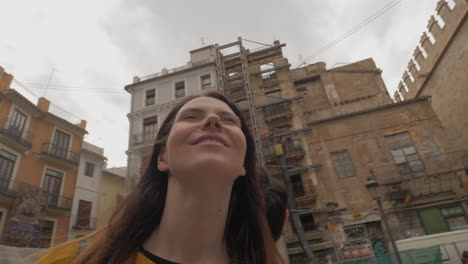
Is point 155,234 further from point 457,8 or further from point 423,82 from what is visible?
point 423,82

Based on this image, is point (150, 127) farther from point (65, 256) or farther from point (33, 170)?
point (65, 256)

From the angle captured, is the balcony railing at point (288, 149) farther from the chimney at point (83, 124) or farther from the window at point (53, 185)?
the chimney at point (83, 124)

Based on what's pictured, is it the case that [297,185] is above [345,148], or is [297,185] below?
below

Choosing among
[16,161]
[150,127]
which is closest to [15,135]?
[16,161]

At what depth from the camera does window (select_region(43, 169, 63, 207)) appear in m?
16.0


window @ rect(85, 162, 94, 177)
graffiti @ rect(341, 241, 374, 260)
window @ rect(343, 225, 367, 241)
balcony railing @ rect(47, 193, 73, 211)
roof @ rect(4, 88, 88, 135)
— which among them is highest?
roof @ rect(4, 88, 88, 135)

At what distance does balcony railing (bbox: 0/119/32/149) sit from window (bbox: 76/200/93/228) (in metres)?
5.42

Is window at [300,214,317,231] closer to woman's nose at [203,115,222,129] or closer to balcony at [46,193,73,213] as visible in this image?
woman's nose at [203,115,222,129]

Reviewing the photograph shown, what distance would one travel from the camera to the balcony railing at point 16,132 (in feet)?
47.7

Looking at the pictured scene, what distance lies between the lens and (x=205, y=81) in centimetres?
1981

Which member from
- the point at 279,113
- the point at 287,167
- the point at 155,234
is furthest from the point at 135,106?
the point at 155,234

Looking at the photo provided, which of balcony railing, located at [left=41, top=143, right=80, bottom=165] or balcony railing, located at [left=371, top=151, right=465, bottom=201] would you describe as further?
balcony railing, located at [left=41, top=143, right=80, bottom=165]

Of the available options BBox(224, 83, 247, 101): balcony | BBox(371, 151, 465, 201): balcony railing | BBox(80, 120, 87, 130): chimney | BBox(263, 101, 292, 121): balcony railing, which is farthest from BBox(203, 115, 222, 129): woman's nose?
BBox(80, 120, 87, 130): chimney

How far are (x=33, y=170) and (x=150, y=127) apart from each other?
8.13 m
